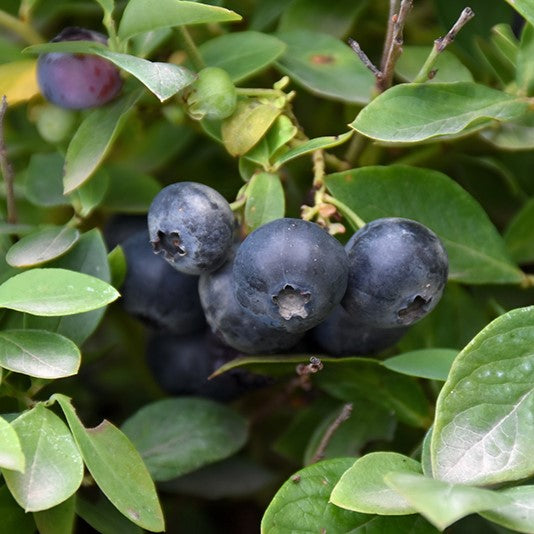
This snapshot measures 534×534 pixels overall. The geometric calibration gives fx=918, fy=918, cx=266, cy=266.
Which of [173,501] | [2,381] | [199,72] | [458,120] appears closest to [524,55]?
[458,120]

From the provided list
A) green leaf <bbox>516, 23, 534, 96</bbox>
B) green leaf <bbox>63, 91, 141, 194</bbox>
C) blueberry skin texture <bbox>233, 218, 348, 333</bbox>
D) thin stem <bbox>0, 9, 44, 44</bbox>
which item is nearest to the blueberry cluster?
blueberry skin texture <bbox>233, 218, 348, 333</bbox>

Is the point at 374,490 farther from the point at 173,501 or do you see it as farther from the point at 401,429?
the point at 173,501

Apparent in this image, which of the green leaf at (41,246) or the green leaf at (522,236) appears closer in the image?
the green leaf at (41,246)

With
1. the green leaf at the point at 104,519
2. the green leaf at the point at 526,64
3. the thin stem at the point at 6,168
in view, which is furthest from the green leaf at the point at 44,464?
the green leaf at the point at 526,64

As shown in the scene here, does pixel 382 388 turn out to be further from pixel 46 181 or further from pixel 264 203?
pixel 46 181

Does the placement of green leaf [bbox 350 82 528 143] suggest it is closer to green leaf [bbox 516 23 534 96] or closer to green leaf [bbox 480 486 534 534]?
green leaf [bbox 516 23 534 96]

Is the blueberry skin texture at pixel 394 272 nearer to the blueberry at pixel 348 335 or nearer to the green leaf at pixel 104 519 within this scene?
the blueberry at pixel 348 335

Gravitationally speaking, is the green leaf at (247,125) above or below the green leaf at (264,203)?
above
